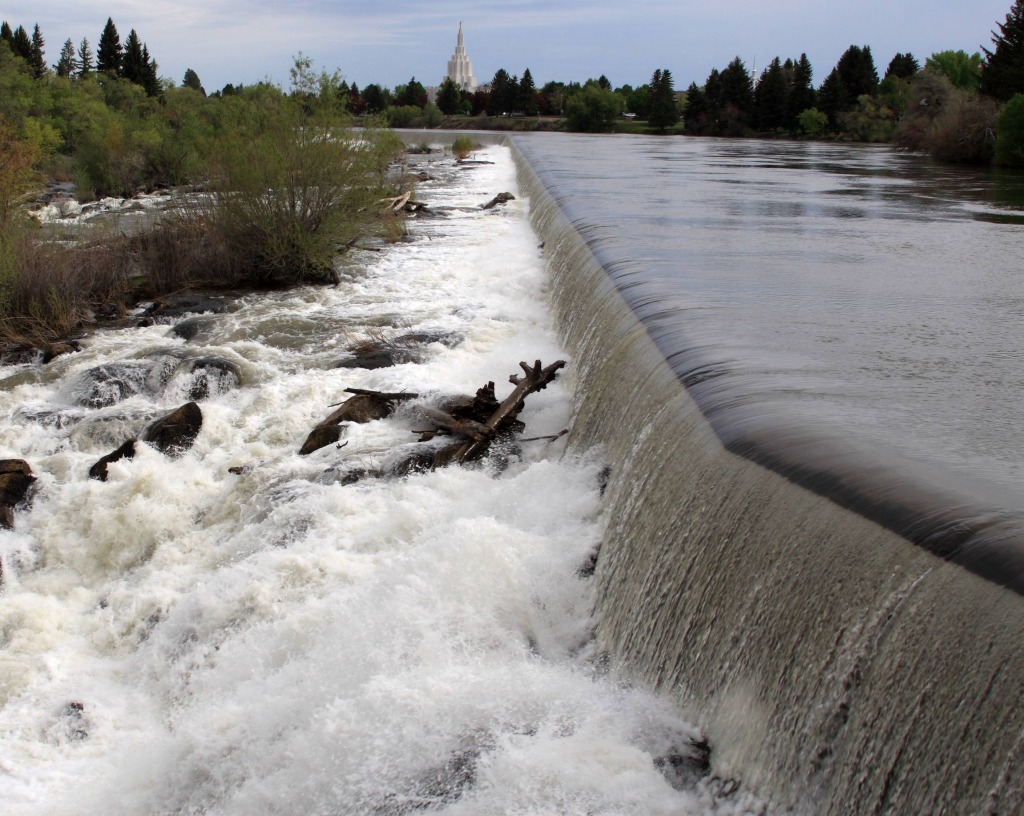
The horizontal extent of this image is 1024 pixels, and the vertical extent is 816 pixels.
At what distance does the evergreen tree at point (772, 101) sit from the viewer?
239ft

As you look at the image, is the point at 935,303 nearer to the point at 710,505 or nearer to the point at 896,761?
the point at 710,505

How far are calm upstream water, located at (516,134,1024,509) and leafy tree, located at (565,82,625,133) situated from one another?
70719 mm

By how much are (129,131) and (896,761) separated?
3288 centimetres

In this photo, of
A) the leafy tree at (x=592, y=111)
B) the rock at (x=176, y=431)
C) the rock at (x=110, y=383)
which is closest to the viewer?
the rock at (x=176, y=431)

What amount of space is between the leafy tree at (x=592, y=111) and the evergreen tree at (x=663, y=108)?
12.1 ft

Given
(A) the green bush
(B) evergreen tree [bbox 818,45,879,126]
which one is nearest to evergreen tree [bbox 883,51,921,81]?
(B) evergreen tree [bbox 818,45,879,126]

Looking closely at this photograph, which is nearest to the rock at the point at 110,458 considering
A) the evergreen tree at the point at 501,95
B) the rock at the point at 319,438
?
the rock at the point at 319,438

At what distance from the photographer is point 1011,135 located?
94.5 feet

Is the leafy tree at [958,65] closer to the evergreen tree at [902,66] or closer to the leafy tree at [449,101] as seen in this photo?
the evergreen tree at [902,66]

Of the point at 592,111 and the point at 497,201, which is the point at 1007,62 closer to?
the point at 497,201

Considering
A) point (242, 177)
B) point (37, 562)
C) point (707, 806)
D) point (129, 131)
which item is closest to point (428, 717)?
point (707, 806)

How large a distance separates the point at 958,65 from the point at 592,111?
3181 cm

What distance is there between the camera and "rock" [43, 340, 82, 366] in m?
10.9

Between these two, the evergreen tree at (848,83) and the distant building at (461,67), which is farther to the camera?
the distant building at (461,67)
